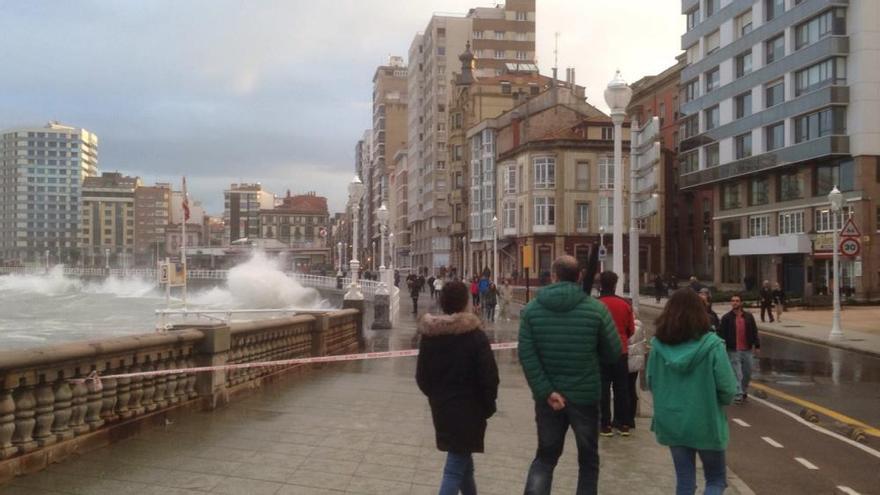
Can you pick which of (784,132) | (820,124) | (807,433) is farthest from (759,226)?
(807,433)

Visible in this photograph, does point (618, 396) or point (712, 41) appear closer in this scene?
point (618, 396)

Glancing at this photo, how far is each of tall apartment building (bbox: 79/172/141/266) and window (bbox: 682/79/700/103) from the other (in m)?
157

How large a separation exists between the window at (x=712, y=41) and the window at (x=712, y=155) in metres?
6.32

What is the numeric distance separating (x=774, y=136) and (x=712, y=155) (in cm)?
719

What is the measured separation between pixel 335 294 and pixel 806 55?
36.2m

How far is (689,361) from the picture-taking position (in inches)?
189

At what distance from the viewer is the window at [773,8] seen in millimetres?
44500

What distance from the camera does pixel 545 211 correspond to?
61812 millimetres

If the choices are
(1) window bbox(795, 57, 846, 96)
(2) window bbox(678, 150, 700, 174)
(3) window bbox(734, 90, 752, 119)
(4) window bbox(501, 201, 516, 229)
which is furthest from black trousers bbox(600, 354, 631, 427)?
(4) window bbox(501, 201, 516, 229)

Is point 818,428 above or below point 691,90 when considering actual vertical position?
below

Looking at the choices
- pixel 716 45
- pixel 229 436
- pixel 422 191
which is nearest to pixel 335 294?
pixel 716 45

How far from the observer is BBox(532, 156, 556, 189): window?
6200 cm

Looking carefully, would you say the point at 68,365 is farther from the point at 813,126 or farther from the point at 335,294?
the point at 335,294

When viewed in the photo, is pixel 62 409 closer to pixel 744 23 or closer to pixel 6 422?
pixel 6 422
